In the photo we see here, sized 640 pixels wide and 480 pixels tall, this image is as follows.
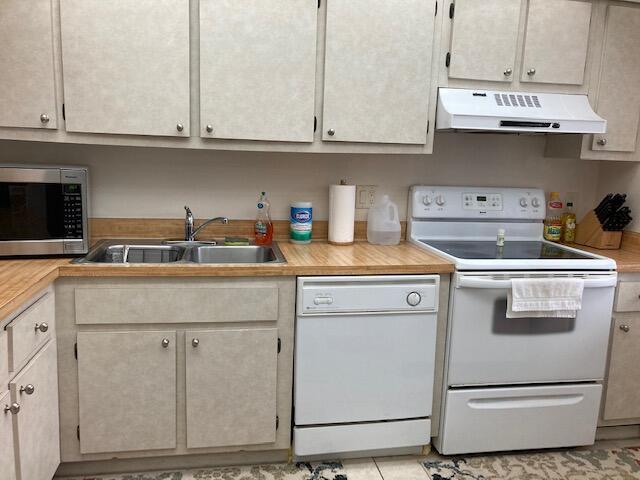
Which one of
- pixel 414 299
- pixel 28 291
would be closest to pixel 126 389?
pixel 28 291

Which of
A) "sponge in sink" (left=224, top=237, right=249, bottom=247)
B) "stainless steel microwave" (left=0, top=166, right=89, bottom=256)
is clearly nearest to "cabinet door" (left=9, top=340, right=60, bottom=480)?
"stainless steel microwave" (left=0, top=166, right=89, bottom=256)

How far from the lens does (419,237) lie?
2.57 meters

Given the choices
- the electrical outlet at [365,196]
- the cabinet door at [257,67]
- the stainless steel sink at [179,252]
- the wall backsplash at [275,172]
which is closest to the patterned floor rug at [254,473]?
the stainless steel sink at [179,252]

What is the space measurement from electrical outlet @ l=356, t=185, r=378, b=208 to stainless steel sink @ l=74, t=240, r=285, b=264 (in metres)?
0.51

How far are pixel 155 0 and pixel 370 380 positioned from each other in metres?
1.70

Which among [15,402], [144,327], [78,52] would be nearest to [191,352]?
[144,327]

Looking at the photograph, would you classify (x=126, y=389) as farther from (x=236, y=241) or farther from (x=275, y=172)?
(x=275, y=172)

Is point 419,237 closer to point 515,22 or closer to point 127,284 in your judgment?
point 515,22

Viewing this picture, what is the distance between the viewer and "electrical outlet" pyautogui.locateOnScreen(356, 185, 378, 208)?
8.42 feet

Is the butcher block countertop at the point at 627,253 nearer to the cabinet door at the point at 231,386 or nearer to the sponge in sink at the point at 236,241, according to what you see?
the cabinet door at the point at 231,386

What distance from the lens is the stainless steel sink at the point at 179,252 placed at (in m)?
2.28

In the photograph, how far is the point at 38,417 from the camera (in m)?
1.68

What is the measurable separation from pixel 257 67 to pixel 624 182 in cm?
193

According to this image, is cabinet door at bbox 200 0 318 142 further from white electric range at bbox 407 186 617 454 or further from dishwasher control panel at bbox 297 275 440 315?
white electric range at bbox 407 186 617 454
